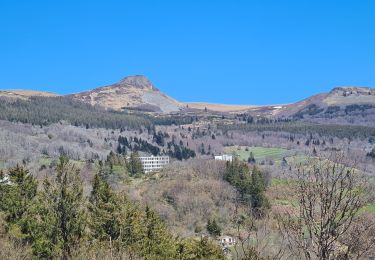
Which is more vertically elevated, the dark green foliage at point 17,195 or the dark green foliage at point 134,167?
the dark green foliage at point 17,195

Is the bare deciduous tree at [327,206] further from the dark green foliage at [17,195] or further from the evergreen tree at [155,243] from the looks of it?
the dark green foliage at [17,195]

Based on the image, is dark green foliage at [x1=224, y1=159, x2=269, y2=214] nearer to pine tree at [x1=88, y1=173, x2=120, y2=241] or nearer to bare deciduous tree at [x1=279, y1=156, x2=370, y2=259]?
pine tree at [x1=88, y1=173, x2=120, y2=241]

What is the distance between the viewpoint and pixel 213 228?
84.0m

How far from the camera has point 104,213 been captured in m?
45.1

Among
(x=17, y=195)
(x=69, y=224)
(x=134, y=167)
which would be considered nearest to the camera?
(x=69, y=224)

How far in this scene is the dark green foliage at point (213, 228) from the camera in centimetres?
8296

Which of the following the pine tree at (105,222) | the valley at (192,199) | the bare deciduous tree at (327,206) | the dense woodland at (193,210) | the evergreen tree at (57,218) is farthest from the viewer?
the pine tree at (105,222)

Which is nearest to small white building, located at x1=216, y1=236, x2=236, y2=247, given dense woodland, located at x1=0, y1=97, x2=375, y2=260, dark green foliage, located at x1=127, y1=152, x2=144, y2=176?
dense woodland, located at x1=0, y1=97, x2=375, y2=260

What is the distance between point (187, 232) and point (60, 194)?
150ft

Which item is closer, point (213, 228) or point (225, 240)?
point (225, 240)

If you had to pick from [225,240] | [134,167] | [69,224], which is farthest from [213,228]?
[69,224]

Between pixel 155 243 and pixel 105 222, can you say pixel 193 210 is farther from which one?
pixel 105 222

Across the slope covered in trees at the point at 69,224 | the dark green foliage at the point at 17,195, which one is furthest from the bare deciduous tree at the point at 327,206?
the dark green foliage at the point at 17,195

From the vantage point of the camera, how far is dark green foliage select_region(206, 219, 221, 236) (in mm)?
82963
